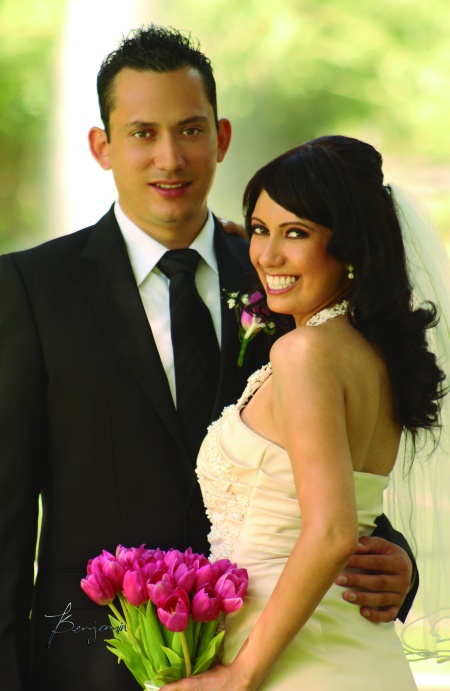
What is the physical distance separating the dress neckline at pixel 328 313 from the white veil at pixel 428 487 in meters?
0.30

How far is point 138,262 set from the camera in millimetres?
3061

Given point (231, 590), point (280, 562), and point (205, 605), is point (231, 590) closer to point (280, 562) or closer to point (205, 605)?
point (205, 605)

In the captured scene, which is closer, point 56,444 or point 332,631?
point 332,631

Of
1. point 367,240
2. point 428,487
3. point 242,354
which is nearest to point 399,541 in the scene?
point 428,487

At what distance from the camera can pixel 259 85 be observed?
7.53 m

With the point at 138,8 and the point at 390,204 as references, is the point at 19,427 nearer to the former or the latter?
the point at 390,204

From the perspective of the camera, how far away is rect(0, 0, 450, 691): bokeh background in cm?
711

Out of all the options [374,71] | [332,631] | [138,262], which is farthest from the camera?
[374,71]

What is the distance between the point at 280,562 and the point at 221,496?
23 centimetres

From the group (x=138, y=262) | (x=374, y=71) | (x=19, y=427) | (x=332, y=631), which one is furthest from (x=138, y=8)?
(x=332, y=631)

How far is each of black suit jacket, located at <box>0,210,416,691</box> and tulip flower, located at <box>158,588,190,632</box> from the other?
0.61 metres

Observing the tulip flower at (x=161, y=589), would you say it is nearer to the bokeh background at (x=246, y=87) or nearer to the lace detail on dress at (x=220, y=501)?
the lace detail on dress at (x=220, y=501)

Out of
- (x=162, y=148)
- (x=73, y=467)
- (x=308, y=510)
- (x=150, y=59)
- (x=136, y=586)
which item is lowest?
(x=136, y=586)

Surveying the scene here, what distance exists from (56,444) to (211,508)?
0.53m
